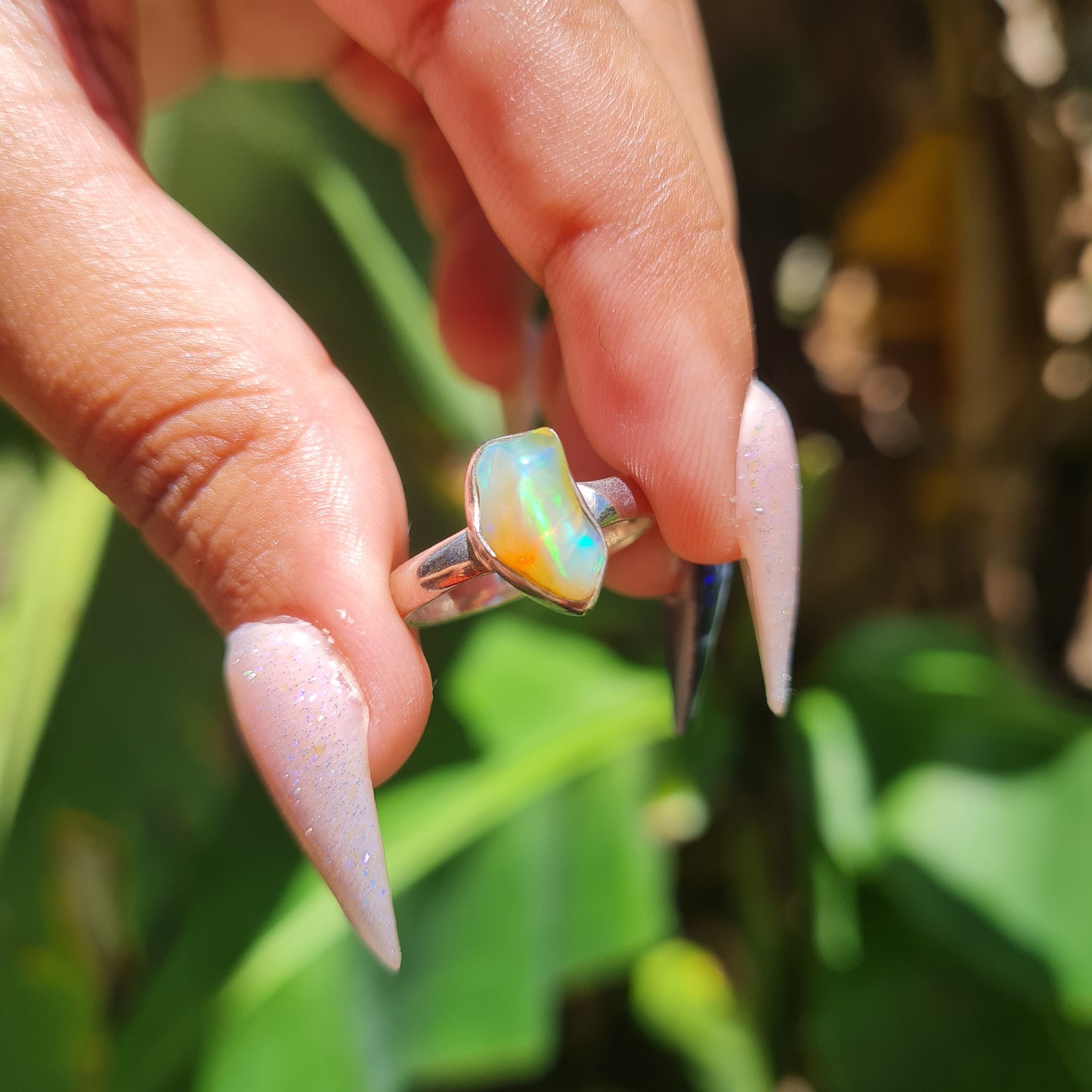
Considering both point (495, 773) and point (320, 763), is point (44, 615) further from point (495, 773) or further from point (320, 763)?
point (320, 763)

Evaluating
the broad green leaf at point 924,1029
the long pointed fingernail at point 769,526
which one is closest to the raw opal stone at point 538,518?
the long pointed fingernail at point 769,526

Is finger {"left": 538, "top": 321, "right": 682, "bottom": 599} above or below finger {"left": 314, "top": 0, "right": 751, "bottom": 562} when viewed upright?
below

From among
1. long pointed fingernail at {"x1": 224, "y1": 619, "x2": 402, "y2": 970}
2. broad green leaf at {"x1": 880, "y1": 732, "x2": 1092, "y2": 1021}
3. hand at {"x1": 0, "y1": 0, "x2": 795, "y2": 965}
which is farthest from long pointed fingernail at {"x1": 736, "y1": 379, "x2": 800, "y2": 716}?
broad green leaf at {"x1": 880, "y1": 732, "x2": 1092, "y2": 1021}

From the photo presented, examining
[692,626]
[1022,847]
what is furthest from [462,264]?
[1022,847]

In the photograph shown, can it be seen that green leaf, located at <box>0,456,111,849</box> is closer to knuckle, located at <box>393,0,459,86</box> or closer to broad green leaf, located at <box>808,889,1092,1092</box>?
knuckle, located at <box>393,0,459,86</box>

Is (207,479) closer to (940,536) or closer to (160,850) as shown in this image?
(160,850)
